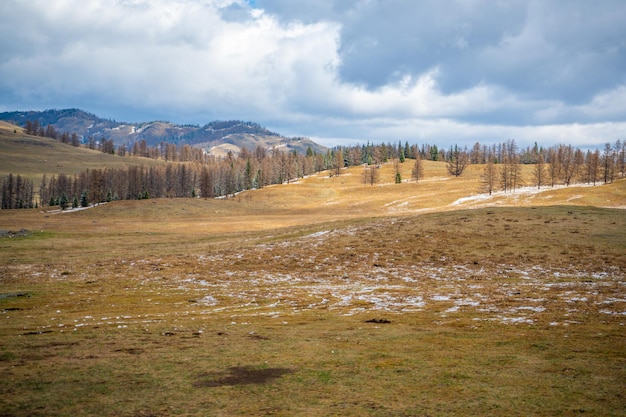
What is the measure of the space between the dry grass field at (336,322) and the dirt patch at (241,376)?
9 cm

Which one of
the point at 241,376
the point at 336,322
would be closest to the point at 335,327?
the point at 336,322

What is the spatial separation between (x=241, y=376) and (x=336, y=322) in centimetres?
1025

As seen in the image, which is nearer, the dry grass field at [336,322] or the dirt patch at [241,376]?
the dry grass field at [336,322]

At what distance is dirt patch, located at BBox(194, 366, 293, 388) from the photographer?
45.5 ft

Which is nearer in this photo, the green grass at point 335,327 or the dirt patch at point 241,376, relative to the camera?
the green grass at point 335,327

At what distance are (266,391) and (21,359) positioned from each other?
9.58 metres

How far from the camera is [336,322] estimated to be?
24125 millimetres

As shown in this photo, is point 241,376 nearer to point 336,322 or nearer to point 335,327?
point 335,327

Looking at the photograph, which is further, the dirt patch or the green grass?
the dirt patch

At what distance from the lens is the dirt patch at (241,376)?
1387cm

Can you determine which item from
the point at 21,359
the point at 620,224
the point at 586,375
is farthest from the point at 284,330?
the point at 620,224

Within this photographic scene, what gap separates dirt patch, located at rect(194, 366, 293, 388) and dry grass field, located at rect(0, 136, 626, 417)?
94 millimetres

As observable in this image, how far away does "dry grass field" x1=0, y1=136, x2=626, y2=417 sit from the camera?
40.9 feet

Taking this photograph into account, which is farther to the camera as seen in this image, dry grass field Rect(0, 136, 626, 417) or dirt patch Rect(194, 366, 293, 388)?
dirt patch Rect(194, 366, 293, 388)
